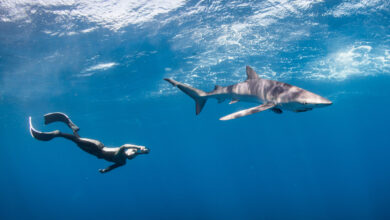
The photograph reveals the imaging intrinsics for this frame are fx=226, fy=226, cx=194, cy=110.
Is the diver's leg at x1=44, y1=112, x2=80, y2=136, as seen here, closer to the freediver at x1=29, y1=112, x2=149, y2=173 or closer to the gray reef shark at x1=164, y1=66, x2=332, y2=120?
the freediver at x1=29, y1=112, x2=149, y2=173

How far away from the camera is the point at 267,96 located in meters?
4.62

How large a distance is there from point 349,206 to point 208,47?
3994 centimetres

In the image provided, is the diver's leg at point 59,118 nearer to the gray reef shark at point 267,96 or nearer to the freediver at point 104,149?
the freediver at point 104,149

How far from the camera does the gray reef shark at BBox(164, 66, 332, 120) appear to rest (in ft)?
12.5

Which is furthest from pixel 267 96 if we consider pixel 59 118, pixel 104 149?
pixel 59 118

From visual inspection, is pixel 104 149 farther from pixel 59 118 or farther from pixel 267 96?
pixel 267 96

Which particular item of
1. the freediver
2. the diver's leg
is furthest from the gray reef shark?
the diver's leg

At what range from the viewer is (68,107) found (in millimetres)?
30969

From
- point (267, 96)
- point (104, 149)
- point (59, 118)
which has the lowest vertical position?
point (104, 149)

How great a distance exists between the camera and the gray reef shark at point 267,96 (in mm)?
3822

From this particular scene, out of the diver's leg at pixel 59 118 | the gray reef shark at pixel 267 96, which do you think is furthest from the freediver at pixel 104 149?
the gray reef shark at pixel 267 96

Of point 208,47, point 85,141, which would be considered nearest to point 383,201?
point 208,47

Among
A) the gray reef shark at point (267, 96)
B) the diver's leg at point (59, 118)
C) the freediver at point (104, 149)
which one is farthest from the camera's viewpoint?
the diver's leg at point (59, 118)

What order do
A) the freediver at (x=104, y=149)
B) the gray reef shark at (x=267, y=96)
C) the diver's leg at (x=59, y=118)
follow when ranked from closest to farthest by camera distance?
the gray reef shark at (x=267, y=96) < the freediver at (x=104, y=149) < the diver's leg at (x=59, y=118)
